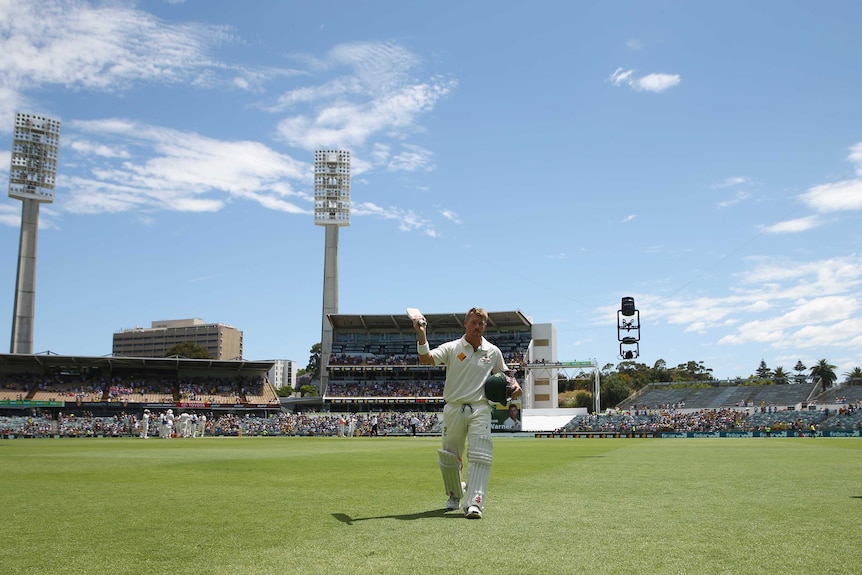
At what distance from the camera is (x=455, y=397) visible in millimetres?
7961

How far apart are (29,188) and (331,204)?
36.9 m

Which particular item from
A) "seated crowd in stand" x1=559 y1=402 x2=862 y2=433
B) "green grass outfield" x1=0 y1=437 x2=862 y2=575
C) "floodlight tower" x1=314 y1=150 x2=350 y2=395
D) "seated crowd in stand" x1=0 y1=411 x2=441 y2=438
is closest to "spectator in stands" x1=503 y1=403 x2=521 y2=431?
"seated crowd in stand" x1=559 y1=402 x2=862 y2=433

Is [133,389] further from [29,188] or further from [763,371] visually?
[763,371]

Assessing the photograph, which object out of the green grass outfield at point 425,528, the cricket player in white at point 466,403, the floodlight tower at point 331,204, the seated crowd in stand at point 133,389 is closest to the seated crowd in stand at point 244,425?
the seated crowd in stand at point 133,389

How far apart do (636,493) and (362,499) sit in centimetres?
378

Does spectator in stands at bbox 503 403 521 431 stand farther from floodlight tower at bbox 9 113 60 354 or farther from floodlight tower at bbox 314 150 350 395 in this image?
floodlight tower at bbox 9 113 60 354

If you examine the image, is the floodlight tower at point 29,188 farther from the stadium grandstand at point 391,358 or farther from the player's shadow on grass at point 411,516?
the player's shadow on grass at point 411,516

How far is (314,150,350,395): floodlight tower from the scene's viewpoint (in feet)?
314

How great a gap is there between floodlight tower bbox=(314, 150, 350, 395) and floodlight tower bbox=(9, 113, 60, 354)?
107 feet

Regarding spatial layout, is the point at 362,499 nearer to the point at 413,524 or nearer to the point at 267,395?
the point at 413,524

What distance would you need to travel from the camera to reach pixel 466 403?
7914 millimetres

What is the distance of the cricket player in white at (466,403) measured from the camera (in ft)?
25.2

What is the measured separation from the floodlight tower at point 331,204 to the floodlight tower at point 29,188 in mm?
32521

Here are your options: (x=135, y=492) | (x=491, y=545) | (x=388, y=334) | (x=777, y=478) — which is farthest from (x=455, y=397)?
(x=388, y=334)
